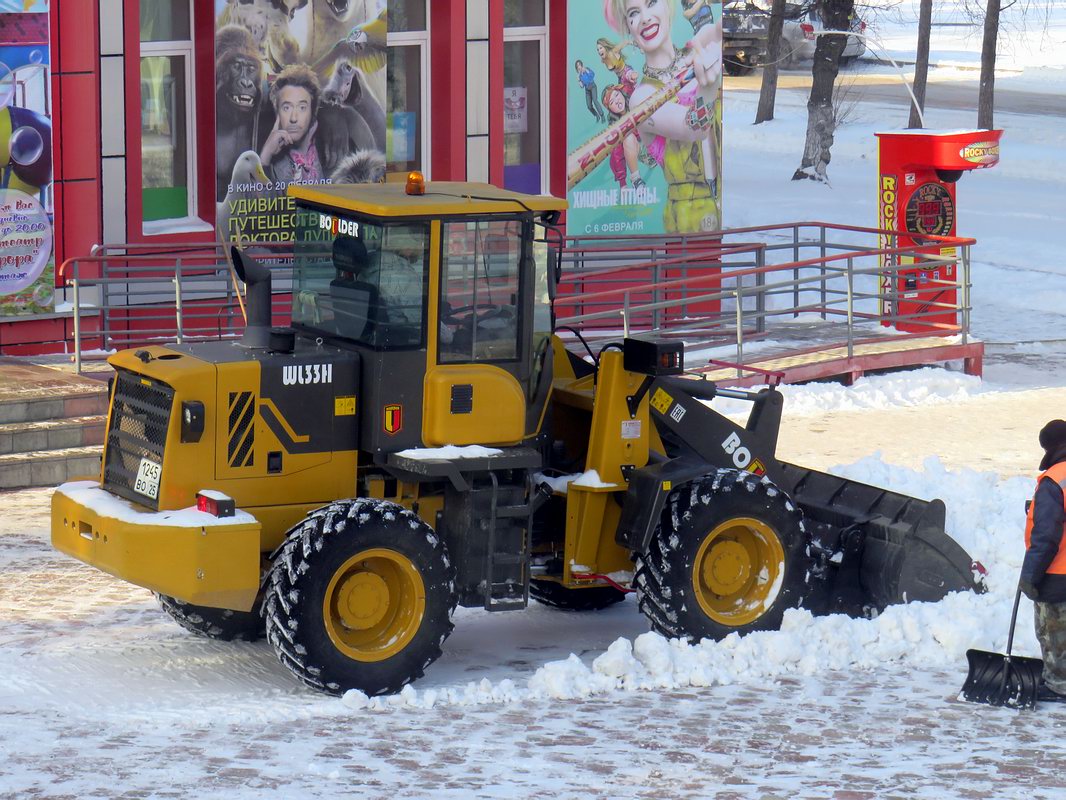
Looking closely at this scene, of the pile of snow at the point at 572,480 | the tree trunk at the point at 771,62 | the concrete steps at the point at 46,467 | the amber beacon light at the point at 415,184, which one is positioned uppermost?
the tree trunk at the point at 771,62

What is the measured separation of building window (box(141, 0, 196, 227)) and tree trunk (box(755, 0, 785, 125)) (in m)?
21.5

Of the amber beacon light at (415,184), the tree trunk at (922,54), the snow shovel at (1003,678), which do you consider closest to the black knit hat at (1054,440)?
the snow shovel at (1003,678)

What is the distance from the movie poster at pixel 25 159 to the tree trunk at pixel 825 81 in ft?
66.6

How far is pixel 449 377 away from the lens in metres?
8.74

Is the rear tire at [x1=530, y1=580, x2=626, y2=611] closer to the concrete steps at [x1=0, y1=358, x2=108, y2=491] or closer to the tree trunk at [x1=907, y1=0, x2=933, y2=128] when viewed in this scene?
the concrete steps at [x1=0, y1=358, x2=108, y2=491]

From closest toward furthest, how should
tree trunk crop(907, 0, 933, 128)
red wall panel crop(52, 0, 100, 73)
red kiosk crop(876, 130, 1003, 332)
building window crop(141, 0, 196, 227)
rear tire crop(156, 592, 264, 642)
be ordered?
rear tire crop(156, 592, 264, 642) < red wall panel crop(52, 0, 100, 73) < building window crop(141, 0, 196, 227) < red kiosk crop(876, 130, 1003, 332) < tree trunk crop(907, 0, 933, 128)

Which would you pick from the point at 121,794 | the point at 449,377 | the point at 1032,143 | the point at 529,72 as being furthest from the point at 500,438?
the point at 1032,143

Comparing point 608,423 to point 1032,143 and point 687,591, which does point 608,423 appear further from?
point 1032,143

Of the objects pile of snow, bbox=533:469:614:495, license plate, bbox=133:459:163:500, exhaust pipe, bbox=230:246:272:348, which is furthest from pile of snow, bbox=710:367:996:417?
license plate, bbox=133:459:163:500

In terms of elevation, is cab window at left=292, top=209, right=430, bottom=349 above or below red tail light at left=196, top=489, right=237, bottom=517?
above

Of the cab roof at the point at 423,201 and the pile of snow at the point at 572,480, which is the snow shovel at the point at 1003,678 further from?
the cab roof at the point at 423,201

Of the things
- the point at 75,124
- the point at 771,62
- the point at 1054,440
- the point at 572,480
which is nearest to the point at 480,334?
the point at 572,480

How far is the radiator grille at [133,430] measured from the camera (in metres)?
8.49

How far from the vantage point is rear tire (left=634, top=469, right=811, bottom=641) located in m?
9.03
